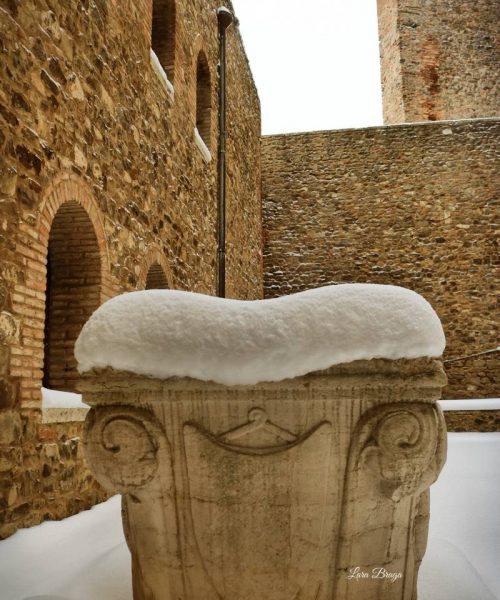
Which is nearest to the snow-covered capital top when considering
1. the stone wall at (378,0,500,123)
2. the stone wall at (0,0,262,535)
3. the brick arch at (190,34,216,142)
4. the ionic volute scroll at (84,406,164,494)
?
the ionic volute scroll at (84,406,164,494)

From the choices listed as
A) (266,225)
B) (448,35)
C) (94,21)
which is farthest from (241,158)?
(448,35)

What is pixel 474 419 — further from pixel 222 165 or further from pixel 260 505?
pixel 260 505

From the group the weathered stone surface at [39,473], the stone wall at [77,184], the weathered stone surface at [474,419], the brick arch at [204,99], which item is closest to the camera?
the weathered stone surface at [39,473]

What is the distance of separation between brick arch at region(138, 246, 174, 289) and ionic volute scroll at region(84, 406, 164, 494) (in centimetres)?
336

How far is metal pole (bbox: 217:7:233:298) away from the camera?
8.03 m

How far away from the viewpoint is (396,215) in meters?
11.3

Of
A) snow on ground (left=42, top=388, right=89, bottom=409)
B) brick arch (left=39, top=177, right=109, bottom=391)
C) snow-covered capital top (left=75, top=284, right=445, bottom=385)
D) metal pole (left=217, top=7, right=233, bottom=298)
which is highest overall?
metal pole (left=217, top=7, right=233, bottom=298)

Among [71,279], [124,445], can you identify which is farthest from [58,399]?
[124,445]

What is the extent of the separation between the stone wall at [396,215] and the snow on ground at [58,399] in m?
7.81

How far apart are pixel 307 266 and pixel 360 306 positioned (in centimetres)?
966

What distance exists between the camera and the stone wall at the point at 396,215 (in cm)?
1091

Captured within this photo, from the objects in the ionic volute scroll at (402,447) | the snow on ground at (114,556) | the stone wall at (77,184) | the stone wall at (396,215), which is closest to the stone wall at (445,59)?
the stone wall at (396,215)

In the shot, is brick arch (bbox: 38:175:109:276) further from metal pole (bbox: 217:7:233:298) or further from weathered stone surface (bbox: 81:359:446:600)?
metal pole (bbox: 217:7:233:298)

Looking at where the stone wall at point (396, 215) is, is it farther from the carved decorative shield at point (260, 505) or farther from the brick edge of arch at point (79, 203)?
the carved decorative shield at point (260, 505)
